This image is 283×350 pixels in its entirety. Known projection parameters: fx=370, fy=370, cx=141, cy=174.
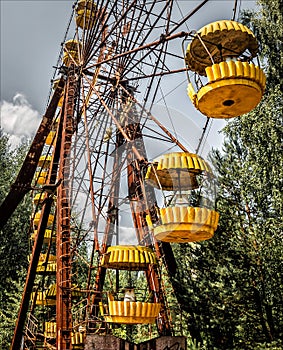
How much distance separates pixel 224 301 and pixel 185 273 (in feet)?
4.12

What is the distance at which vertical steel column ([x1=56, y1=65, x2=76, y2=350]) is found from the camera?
6.09 m

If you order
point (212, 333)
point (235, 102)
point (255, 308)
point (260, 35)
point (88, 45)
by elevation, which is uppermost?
point (260, 35)

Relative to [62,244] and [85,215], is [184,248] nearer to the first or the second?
[85,215]

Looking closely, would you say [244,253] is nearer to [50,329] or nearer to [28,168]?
[50,329]

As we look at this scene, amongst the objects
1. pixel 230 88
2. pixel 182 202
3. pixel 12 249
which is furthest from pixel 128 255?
pixel 12 249

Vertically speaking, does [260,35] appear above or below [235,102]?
above

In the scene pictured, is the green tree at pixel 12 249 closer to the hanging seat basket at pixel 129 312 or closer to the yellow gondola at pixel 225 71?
the hanging seat basket at pixel 129 312

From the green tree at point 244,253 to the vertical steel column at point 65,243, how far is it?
359 cm

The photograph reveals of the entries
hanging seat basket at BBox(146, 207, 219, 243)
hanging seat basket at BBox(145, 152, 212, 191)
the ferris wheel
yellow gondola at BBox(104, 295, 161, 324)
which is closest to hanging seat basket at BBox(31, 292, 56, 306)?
the ferris wheel

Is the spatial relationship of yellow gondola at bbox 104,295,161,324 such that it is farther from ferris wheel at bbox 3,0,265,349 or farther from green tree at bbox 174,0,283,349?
green tree at bbox 174,0,283,349

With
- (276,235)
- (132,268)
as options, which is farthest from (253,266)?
(132,268)

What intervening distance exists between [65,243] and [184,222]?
337cm

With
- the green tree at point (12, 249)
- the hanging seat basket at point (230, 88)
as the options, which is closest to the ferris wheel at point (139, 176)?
the hanging seat basket at point (230, 88)

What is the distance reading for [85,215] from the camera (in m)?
10.3
